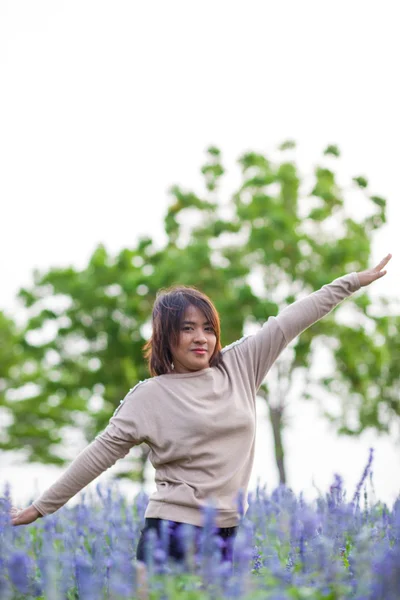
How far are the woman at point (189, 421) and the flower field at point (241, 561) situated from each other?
19cm

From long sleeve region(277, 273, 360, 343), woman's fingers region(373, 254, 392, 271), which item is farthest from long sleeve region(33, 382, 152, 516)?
woman's fingers region(373, 254, 392, 271)

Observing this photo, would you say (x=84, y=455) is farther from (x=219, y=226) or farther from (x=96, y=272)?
(x=96, y=272)

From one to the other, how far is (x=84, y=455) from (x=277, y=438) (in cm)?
1514

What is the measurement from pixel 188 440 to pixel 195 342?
387mm

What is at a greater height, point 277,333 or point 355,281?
point 355,281

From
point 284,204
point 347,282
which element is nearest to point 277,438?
point 284,204

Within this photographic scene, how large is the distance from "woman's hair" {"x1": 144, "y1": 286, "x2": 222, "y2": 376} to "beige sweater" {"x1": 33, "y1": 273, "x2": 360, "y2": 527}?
9 cm

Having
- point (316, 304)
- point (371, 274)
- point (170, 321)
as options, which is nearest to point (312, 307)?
point (316, 304)

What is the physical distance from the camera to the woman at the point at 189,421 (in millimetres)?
2961

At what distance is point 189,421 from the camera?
2.97 m

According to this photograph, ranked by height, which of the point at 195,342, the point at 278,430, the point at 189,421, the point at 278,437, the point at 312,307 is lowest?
the point at 189,421

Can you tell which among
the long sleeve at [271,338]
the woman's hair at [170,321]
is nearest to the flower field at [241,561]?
the long sleeve at [271,338]

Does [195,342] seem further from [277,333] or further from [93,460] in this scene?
[93,460]

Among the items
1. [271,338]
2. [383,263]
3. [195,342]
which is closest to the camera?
[195,342]
